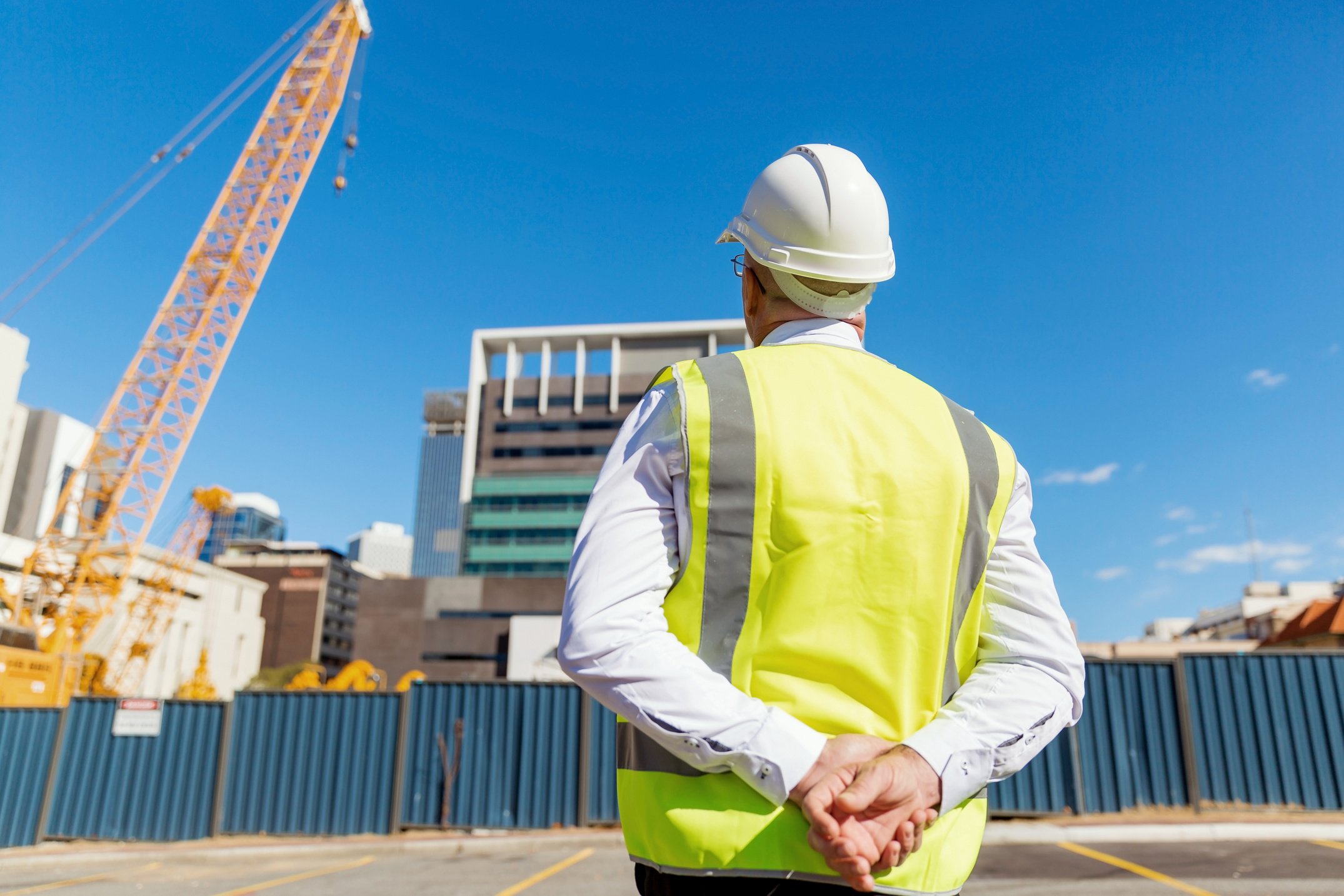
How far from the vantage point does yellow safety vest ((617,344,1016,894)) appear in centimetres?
110

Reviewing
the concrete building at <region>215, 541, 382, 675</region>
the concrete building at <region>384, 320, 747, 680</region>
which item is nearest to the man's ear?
the concrete building at <region>384, 320, 747, 680</region>

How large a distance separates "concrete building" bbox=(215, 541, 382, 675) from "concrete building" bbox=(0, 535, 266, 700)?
742 cm

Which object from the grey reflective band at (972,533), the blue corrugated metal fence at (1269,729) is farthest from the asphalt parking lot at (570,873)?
the grey reflective band at (972,533)

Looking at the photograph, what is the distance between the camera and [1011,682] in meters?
1.26

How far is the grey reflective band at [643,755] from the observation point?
42.7 inches

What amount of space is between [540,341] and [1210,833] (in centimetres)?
7233

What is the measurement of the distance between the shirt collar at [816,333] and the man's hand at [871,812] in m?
0.61

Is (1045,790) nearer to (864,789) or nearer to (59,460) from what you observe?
(864,789)

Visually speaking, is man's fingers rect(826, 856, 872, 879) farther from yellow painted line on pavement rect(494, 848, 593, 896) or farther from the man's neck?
yellow painted line on pavement rect(494, 848, 593, 896)

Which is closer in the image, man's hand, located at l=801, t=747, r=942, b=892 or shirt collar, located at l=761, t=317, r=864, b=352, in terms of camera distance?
man's hand, located at l=801, t=747, r=942, b=892

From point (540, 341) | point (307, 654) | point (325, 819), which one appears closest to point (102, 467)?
point (325, 819)

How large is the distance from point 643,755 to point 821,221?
0.83m

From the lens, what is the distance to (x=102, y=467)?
112ft

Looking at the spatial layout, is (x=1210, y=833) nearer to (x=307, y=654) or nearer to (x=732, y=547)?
(x=732, y=547)
